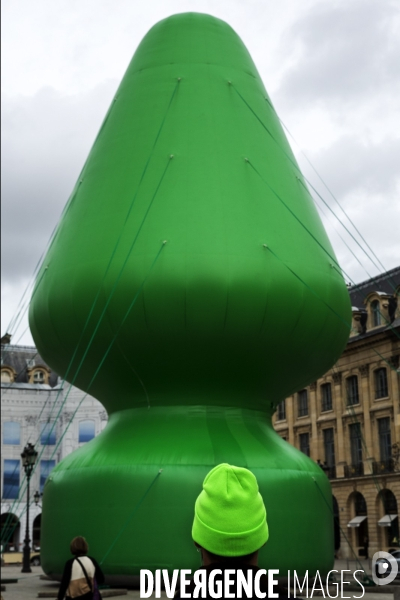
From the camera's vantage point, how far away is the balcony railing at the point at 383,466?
39.0 m

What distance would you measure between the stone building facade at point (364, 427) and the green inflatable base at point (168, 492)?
25339 mm

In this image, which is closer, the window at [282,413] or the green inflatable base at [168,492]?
the green inflatable base at [168,492]

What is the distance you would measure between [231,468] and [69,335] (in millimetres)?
11020

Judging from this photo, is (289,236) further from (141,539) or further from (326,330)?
(141,539)

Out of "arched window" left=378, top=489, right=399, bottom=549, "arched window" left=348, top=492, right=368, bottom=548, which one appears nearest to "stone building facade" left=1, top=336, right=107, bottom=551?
"arched window" left=348, top=492, right=368, bottom=548

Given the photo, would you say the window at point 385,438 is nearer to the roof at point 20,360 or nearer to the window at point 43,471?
the window at point 43,471

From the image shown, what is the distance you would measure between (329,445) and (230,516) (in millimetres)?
42216

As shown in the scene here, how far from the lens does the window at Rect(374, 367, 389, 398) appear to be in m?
40.8

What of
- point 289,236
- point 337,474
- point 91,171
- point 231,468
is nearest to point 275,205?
point 289,236

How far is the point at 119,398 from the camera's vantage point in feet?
46.0

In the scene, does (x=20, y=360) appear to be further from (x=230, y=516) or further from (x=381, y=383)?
(x=230, y=516)

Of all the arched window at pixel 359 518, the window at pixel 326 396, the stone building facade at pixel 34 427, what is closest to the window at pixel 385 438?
the arched window at pixel 359 518

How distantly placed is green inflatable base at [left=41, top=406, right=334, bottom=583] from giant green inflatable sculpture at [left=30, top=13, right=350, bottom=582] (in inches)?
1.0

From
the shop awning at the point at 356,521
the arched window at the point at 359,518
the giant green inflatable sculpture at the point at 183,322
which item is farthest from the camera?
the arched window at the point at 359,518
